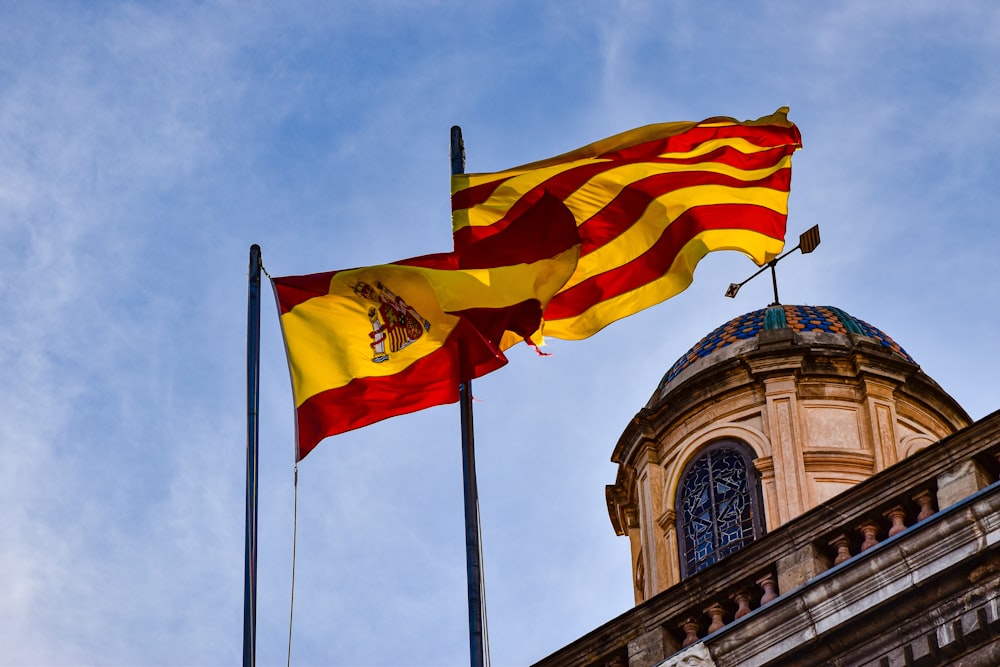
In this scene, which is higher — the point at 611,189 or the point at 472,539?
the point at 611,189

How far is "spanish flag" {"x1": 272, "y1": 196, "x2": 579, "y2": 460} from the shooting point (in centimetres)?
1842

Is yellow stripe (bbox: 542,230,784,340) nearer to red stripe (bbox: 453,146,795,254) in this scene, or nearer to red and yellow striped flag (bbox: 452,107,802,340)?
red and yellow striped flag (bbox: 452,107,802,340)

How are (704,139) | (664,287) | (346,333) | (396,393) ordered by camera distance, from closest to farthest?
(396,393)
(346,333)
(664,287)
(704,139)

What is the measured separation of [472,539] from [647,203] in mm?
4888

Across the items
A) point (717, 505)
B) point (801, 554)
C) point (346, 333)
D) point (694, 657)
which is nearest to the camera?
point (694, 657)

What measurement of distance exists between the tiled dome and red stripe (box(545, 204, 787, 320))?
5.25 metres

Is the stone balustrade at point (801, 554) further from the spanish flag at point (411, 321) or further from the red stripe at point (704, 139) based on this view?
the red stripe at point (704, 139)

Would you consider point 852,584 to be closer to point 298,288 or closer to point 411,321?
point 411,321

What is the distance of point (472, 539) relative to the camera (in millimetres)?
16734

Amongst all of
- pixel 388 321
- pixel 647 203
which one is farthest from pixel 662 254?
pixel 388 321

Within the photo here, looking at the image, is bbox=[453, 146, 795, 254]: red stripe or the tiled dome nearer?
bbox=[453, 146, 795, 254]: red stripe

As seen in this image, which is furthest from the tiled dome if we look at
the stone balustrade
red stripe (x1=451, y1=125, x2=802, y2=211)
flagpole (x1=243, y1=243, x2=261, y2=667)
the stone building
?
the stone balustrade

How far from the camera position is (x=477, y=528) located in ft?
55.0

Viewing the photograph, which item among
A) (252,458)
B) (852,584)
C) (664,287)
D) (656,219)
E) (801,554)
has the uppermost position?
(656,219)
